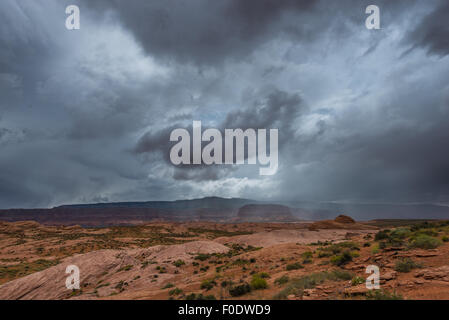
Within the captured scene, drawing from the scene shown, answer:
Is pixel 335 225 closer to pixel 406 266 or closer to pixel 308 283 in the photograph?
pixel 406 266

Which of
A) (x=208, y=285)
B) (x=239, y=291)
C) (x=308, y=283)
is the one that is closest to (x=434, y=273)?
(x=308, y=283)

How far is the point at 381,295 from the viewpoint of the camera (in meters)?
7.75

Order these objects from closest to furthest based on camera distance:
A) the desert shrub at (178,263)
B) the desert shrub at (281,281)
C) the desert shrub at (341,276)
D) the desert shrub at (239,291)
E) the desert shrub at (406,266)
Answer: the desert shrub at (406,266)
the desert shrub at (341,276)
the desert shrub at (239,291)
the desert shrub at (281,281)
the desert shrub at (178,263)

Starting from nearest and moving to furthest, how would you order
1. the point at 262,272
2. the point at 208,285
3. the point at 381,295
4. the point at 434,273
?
the point at 381,295
the point at 434,273
the point at 208,285
the point at 262,272

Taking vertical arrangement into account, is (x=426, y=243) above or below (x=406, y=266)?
above

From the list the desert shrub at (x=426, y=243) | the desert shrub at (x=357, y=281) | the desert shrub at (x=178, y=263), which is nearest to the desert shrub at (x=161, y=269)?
the desert shrub at (x=178, y=263)

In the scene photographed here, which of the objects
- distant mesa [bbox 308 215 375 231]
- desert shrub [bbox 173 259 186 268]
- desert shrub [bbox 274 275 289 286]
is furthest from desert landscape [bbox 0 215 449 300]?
distant mesa [bbox 308 215 375 231]

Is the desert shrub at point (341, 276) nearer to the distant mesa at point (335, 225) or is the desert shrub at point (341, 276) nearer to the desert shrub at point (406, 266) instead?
the desert shrub at point (406, 266)

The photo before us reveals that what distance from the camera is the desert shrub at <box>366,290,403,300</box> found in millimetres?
7512

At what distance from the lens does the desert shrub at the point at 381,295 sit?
751 centimetres

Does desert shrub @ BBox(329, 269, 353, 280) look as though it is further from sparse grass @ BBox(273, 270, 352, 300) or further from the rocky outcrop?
the rocky outcrop
